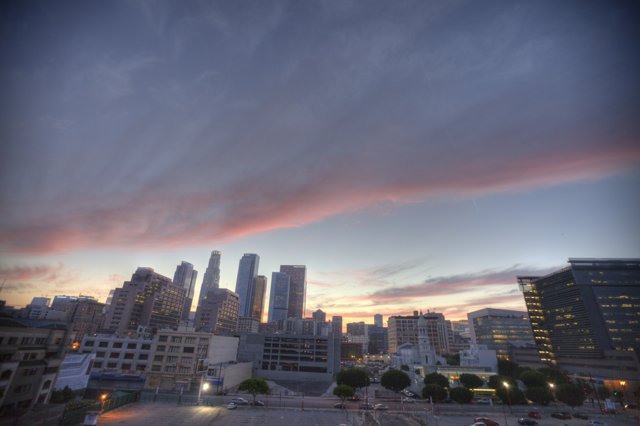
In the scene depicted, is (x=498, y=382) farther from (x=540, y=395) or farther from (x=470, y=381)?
(x=540, y=395)

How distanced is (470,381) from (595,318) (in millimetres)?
89507

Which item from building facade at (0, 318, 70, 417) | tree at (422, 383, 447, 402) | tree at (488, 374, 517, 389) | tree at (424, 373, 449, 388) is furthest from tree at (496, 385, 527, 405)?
building facade at (0, 318, 70, 417)

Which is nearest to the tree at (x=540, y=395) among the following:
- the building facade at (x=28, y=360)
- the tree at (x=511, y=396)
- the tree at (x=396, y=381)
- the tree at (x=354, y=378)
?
the tree at (x=511, y=396)

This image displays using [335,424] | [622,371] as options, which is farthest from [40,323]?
[622,371]

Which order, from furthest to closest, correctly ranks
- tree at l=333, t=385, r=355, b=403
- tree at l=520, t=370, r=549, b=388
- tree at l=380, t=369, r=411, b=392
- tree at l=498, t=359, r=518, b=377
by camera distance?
tree at l=498, t=359, r=518, b=377, tree at l=380, t=369, r=411, b=392, tree at l=520, t=370, r=549, b=388, tree at l=333, t=385, r=355, b=403

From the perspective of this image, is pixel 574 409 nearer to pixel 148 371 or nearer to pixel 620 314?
pixel 620 314

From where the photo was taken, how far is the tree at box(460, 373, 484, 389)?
269 ft

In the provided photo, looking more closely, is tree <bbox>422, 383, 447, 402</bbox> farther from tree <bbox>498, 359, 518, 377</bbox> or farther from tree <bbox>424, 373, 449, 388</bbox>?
tree <bbox>498, 359, 518, 377</bbox>

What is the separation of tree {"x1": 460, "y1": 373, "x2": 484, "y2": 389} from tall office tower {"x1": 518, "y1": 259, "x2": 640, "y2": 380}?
70454 mm

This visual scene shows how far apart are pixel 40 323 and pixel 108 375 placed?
3590 cm

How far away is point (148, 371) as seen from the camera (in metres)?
85.0

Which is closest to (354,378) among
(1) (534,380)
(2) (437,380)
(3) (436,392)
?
(3) (436,392)

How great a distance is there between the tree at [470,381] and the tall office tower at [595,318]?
70454 millimetres

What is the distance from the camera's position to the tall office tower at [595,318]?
117250 mm
